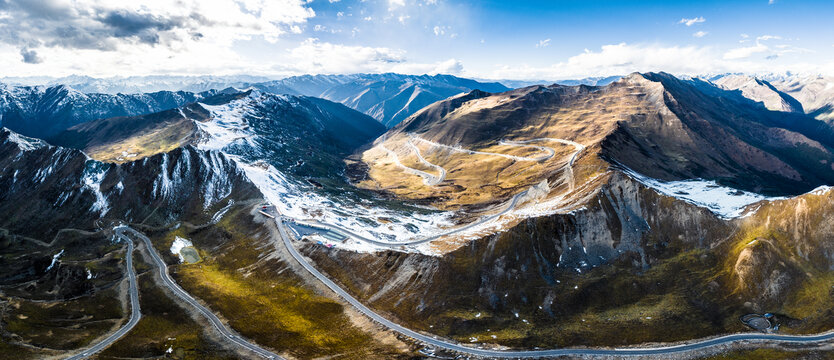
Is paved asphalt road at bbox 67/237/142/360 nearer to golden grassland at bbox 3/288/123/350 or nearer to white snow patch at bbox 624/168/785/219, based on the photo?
golden grassland at bbox 3/288/123/350

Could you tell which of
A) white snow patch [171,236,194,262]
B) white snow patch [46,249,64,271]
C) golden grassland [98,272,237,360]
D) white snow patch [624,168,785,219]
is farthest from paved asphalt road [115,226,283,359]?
white snow patch [624,168,785,219]

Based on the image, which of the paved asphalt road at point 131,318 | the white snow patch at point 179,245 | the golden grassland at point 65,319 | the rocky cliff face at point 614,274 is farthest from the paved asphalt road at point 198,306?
the rocky cliff face at point 614,274

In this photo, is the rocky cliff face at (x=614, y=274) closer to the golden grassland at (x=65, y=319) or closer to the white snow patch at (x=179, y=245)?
the golden grassland at (x=65, y=319)

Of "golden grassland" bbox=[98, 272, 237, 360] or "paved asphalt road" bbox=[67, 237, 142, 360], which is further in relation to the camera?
"golden grassland" bbox=[98, 272, 237, 360]

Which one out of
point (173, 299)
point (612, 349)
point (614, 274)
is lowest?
point (173, 299)

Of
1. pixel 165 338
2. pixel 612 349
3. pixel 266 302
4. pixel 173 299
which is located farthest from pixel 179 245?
pixel 612 349

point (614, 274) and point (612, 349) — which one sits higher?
point (614, 274)

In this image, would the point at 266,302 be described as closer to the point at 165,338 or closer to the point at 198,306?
the point at 198,306
